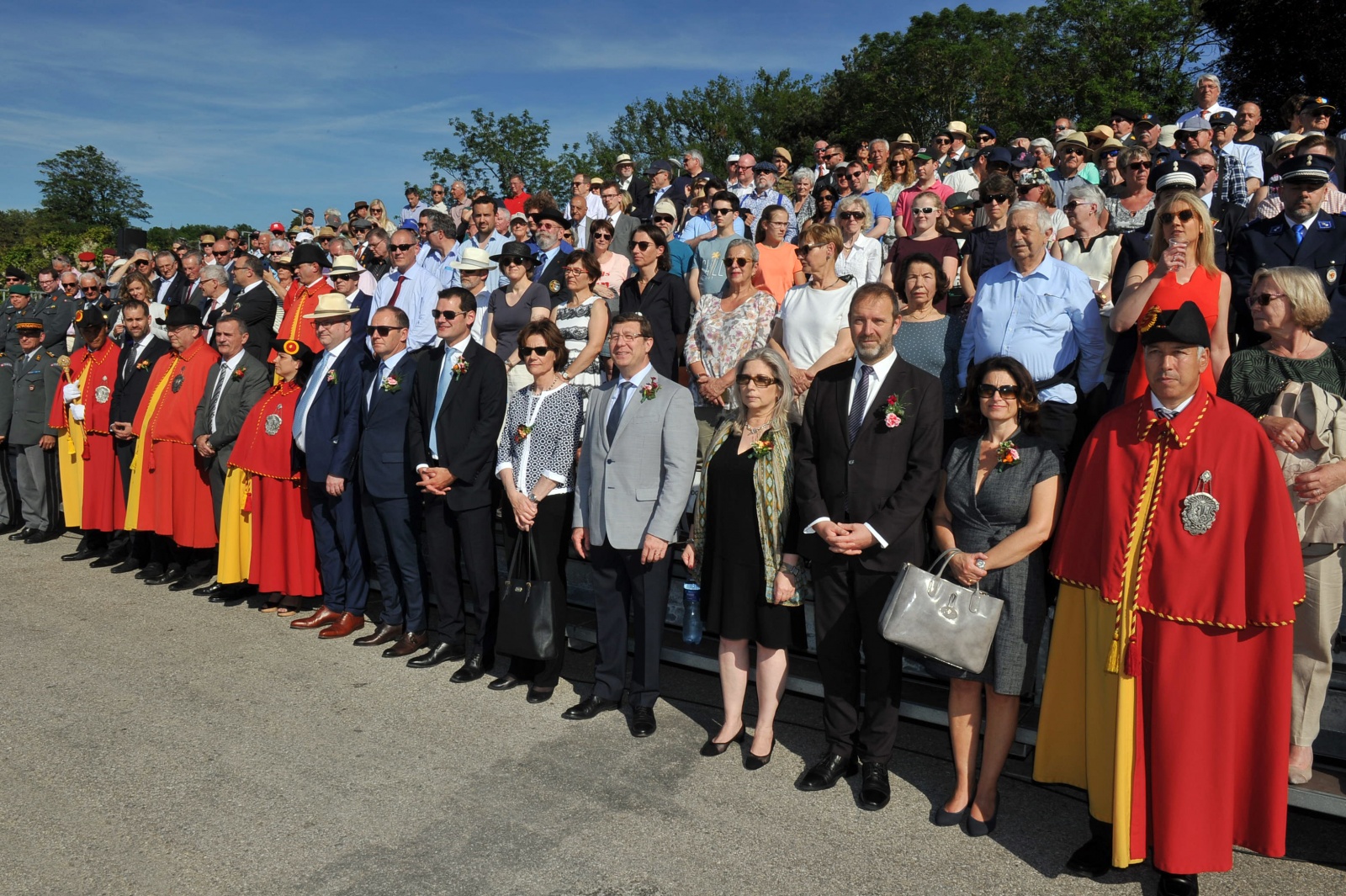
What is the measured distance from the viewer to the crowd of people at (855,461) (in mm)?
3703

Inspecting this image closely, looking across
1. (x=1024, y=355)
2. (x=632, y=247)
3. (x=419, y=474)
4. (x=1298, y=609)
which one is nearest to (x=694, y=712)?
(x=419, y=474)

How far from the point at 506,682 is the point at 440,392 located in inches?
77.0

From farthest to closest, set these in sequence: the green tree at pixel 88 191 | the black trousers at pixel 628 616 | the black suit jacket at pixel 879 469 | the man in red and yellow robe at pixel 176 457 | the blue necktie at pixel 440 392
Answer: the green tree at pixel 88 191 < the man in red and yellow robe at pixel 176 457 < the blue necktie at pixel 440 392 < the black trousers at pixel 628 616 < the black suit jacket at pixel 879 469

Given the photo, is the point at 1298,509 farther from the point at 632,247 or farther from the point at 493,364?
the point at 632,247

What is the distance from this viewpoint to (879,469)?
176 inches

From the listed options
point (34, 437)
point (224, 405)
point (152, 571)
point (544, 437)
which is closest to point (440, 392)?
point (544, 437)

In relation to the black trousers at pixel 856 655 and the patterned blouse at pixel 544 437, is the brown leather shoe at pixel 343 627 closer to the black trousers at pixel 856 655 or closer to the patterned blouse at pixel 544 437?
the patterned blouse at pixel 544 437

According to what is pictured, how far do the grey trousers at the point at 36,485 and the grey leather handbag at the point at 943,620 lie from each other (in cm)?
981

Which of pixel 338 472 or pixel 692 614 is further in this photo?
pixel 338 472

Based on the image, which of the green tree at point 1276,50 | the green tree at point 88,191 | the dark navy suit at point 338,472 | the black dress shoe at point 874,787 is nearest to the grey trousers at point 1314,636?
the black dress shoe at point 874,787

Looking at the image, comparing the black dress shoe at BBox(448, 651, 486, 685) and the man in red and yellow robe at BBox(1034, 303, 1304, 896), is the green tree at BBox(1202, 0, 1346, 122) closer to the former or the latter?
the man in red and yellow robe at BBox(1034, 303, 1304, 896)

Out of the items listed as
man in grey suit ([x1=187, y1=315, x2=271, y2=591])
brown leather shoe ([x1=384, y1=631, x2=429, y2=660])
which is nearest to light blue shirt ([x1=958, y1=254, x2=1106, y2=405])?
brown leather shoe ([x1=384, y1=631, x2=429, y2=660])

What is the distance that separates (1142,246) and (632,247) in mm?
3668

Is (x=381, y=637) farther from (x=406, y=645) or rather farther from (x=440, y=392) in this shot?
(x=440, y=392)
